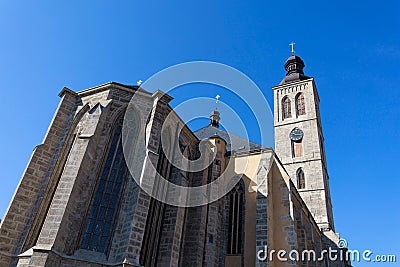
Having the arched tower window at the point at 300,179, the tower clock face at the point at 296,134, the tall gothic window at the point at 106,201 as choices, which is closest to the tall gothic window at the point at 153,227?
the tall gothic window at the point at 106,201

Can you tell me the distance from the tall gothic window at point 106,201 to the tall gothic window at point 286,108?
20022 mm

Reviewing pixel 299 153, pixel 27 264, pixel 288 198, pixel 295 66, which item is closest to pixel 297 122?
pixel 299 153

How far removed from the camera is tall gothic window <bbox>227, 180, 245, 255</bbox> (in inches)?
486

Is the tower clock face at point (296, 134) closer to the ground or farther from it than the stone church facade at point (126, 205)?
farther from it

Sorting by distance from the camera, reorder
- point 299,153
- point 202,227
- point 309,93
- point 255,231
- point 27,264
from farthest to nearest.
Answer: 1. point 309,93
2. point 299,153
3. point 255,231
4. point 202,227
5. point 27,264

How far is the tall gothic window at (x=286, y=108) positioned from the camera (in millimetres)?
28219

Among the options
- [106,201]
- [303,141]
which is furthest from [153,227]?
[303,141]

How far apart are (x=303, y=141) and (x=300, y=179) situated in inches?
129

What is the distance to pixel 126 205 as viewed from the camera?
9.55 meters

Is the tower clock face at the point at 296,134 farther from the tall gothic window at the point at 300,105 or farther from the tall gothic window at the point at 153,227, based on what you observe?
the tall gothic window at the point at 153,227

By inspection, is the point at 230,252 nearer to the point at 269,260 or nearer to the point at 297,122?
the point at 269,260

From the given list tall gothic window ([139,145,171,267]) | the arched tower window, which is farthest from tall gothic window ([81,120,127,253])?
the arched tower window

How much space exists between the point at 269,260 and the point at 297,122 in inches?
700

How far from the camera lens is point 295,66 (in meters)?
32.1
